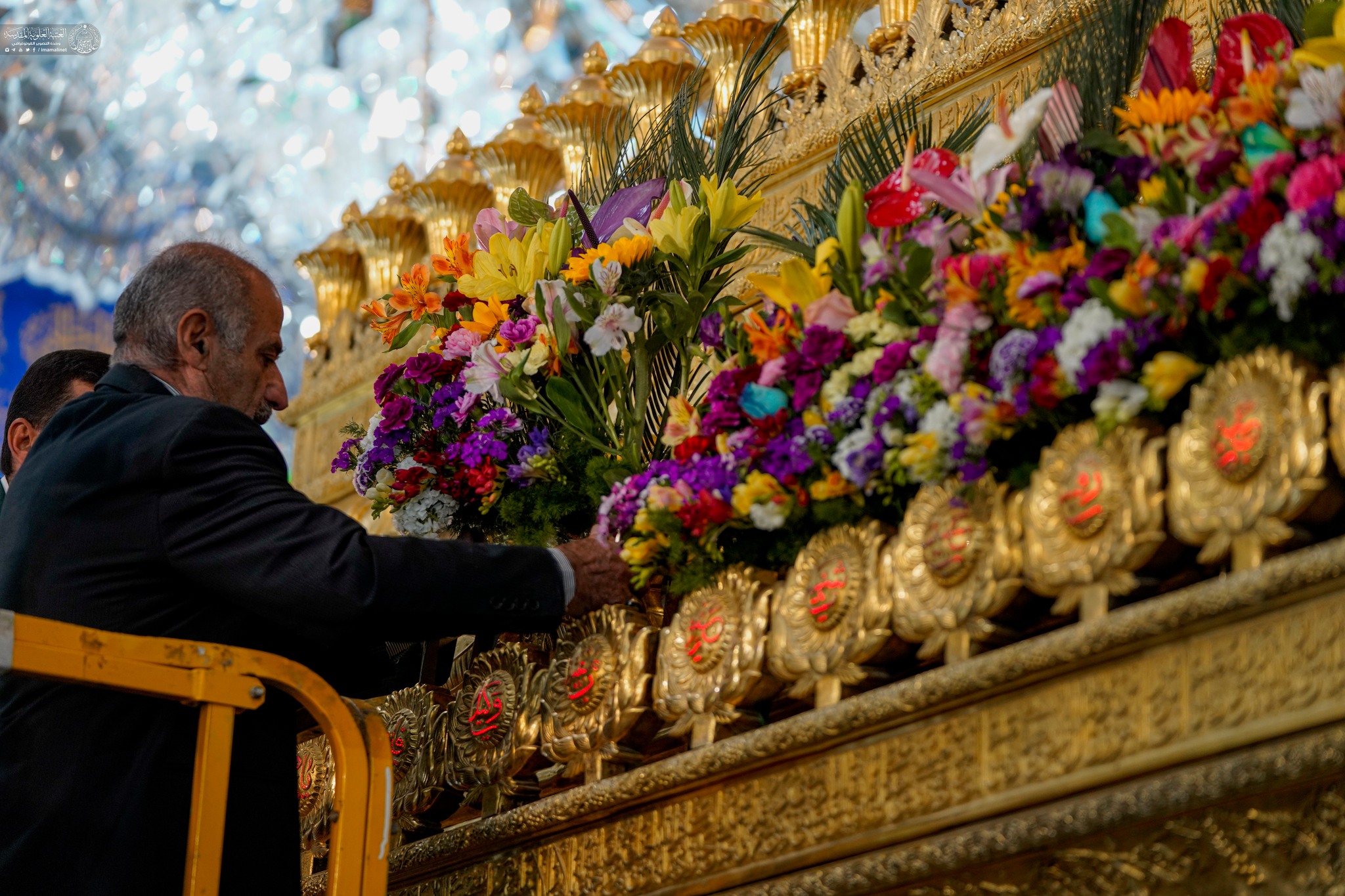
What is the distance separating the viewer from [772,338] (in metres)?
2.19

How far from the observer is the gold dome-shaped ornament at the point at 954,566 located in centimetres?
185

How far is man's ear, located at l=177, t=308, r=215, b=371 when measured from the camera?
269 cm

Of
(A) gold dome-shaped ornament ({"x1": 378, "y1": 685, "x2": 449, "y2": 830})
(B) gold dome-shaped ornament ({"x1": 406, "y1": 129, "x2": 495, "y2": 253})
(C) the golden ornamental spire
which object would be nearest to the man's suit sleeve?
(A) gold dome-shaped ornament ({"x1": 378, "y1": 685, "x2": 449, "y2": 830})

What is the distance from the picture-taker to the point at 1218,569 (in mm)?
1781

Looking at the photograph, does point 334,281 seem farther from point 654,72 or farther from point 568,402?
point 568,402

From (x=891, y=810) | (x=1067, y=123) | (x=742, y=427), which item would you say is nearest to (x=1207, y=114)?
(x=1067, y=123)

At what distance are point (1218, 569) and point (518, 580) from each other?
954mm

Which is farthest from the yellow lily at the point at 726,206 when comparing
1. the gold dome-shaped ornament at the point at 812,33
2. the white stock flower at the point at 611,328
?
the gold dome-shaped ornament at the point at 812,33

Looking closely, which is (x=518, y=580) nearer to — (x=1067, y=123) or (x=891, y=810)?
(x=891, y=810)

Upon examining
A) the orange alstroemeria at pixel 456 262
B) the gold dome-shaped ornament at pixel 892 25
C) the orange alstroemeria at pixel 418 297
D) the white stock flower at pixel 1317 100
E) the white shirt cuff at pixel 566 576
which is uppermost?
the gold dome-shaped ornament at pixel 892 25

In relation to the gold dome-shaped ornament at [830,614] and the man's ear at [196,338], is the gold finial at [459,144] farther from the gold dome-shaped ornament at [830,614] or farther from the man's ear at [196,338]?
the gold dome-shaped ornament at [830,614]

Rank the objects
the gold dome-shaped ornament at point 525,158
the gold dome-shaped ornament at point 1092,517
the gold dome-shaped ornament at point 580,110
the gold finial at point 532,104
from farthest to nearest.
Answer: the gold dome-shaped ornament at point 525,158 → the gold finial at point 532,104 → the gold dome-shaped ornament at point 580,110 → the gold dome-shaped ornament at point 1092,517

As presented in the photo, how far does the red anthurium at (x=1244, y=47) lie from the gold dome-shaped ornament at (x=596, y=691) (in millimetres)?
956

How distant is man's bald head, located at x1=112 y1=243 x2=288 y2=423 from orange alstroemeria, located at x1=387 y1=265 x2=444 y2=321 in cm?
22
